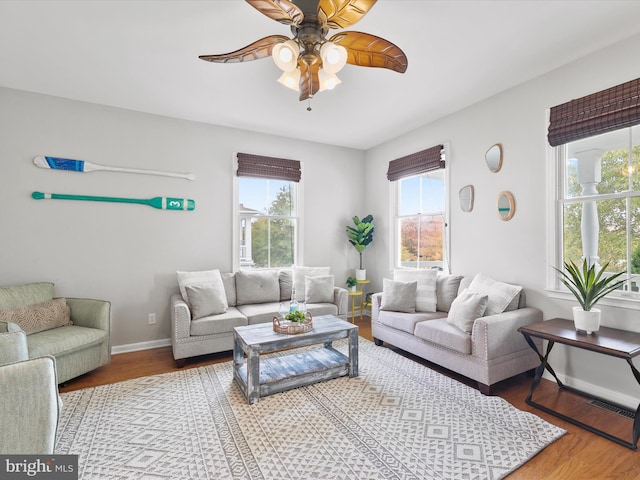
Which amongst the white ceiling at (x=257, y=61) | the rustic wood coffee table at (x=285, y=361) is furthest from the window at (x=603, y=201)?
the rustic wood coffee table at (x=285, y=361)

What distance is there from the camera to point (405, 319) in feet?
A: 10.7

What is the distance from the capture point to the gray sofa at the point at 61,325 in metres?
2.61

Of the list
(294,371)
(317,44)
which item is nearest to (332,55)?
(317,44)

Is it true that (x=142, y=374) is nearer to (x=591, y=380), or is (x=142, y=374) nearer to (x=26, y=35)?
(x=26, y=35)

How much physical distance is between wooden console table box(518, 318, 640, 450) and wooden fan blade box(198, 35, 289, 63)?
106 inches

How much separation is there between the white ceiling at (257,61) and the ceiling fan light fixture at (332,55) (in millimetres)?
492

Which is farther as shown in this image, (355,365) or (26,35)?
(355,365)

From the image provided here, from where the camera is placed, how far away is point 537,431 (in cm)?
206

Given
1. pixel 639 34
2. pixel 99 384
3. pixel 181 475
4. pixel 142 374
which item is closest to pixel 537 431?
pixel 181 475

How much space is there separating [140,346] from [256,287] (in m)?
1.45

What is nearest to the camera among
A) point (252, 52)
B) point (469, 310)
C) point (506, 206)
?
point (252, 52)

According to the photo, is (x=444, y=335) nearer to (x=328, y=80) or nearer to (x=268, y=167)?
(x=328, y=80)

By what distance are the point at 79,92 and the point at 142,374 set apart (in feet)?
9.36

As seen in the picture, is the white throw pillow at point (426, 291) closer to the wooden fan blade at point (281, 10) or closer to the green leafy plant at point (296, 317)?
the green leafy plant at point (296, 317)
